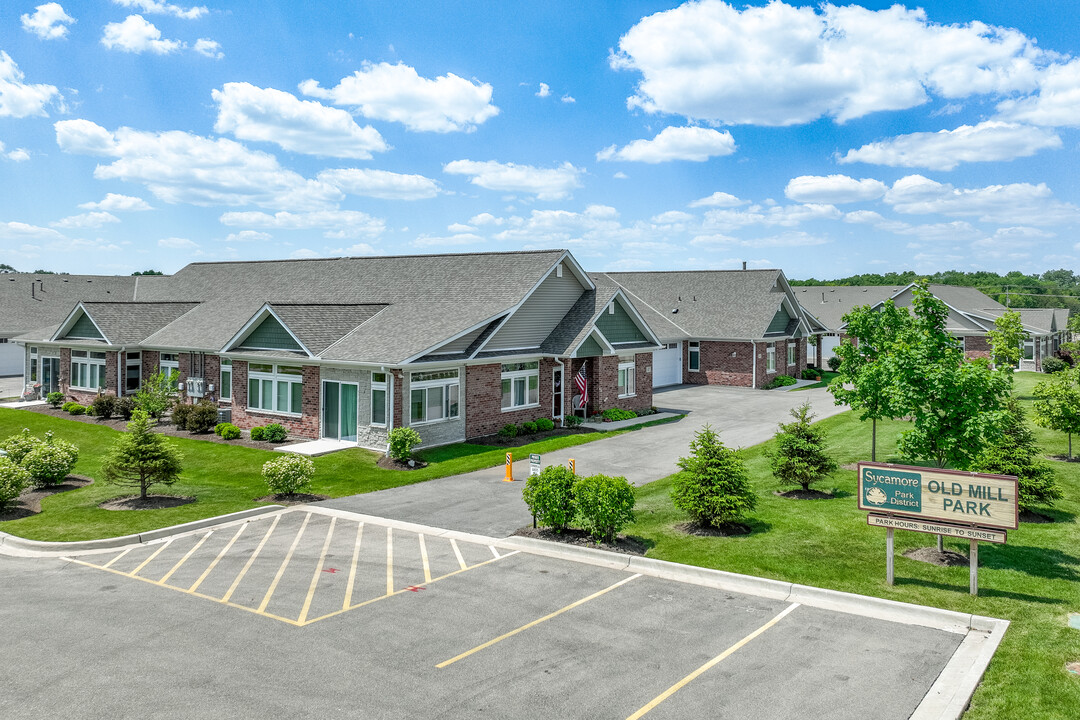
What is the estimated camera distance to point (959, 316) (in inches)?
2327

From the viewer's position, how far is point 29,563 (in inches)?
552

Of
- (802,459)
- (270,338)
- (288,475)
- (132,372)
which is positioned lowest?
(288,475)

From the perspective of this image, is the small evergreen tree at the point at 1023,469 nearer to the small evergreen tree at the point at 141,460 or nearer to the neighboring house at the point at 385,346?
the neighboring house at the point at 385,346

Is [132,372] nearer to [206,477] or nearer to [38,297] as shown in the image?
[206,477]

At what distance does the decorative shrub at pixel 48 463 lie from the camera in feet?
65.2

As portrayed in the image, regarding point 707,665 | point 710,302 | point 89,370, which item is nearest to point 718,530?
point 707,665

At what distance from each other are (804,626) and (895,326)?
14014 millimetres

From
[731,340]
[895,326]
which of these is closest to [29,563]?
[895,326]

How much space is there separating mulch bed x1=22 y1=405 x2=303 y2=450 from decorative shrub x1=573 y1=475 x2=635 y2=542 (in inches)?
585

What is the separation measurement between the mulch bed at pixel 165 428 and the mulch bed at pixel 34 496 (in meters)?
5.75

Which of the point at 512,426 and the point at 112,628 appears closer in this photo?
the point at 112,628

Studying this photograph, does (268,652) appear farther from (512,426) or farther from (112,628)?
(512,426)

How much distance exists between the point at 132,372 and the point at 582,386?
21661 mm

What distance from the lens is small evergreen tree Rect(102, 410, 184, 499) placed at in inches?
717
